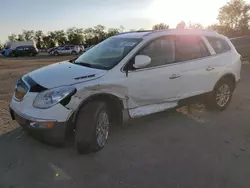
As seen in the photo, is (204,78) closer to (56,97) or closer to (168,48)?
(168,48)

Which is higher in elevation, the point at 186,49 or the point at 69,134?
the point at 186,49

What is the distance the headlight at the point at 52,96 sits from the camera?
11.5 ft

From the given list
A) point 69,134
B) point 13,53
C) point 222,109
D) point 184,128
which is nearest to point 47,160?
point 69,134

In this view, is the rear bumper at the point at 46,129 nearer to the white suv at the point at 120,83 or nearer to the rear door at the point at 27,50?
the white suv at the point at 120,83

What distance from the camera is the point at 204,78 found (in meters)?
5.17

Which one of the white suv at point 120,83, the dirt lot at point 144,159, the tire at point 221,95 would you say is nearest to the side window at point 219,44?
the white suv at point 120,83

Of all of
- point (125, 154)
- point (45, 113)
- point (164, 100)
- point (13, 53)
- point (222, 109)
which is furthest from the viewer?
point (13, 53)

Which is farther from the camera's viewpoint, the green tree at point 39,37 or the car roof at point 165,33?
the green tree at point 39,37

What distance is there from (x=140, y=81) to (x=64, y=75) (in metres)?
1.17

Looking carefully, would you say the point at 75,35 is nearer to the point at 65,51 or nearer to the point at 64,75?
the point at 65,51

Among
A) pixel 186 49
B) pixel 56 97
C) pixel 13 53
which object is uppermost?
pixel 186 49

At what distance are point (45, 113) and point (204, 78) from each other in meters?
3.11

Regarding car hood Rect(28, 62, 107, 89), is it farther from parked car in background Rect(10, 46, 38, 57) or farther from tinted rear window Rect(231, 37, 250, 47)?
parked car in background Rect(10, 46, 38, 57)

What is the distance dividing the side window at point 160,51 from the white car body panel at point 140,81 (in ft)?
0.28
